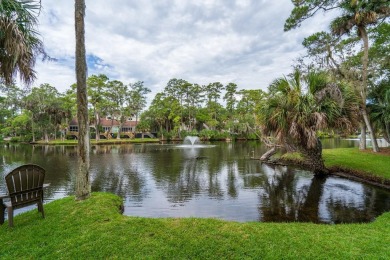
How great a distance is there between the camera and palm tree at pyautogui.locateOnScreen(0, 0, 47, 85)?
525cm

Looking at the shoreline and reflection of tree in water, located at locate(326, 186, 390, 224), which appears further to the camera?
the shoreline

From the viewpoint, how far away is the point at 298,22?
13039mm

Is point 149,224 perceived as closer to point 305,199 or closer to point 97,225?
point 97,225

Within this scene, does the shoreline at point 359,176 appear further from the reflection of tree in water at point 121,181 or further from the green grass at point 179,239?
the reflection of tree in water at point 121,181

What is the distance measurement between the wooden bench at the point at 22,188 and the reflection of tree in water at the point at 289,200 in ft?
20.2

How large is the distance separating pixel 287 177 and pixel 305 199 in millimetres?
4077

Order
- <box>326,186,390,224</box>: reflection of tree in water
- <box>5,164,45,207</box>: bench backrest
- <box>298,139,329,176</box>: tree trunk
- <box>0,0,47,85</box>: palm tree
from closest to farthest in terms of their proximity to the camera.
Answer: <box>5,164,45,207</box>: bench backrest < <box>0,0,47,85</box>: palm tree < <box>326,186,390,224</box>: reflection of tree in water < <box>298,139,329,176</box>: tree trunk

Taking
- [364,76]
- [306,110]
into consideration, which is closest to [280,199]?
[306,110]

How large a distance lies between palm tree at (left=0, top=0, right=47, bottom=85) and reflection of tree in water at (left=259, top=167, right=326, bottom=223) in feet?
25.7

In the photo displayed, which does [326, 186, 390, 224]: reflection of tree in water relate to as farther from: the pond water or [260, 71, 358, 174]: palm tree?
[260, 71, 358, 174]: palm tree

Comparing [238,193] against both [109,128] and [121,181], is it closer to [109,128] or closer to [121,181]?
[121,181]

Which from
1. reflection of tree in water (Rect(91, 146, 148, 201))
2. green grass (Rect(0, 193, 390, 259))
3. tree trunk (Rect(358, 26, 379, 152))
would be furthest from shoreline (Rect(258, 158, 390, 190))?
reflection of tree in water (Rect(91, 146, 148, 201))

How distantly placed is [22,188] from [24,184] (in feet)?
0.30

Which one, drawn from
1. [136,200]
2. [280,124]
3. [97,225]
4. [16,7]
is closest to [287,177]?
[280,124]
